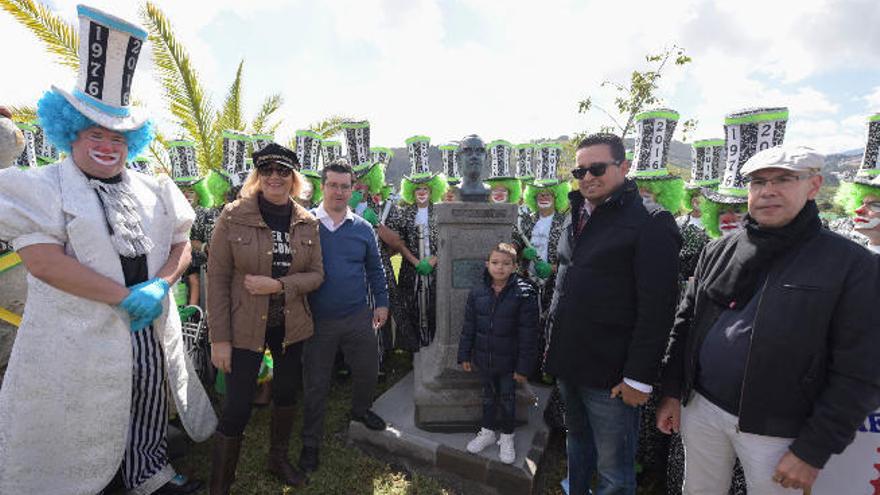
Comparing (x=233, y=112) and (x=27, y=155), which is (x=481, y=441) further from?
(x=233, y=112)

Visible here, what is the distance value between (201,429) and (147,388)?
48cm

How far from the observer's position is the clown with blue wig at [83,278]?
6.88ft

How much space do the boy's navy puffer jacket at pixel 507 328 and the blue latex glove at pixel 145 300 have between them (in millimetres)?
1970

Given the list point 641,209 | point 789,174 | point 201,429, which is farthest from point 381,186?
point 789,174

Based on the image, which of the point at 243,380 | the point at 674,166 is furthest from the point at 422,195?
the point at 674,166

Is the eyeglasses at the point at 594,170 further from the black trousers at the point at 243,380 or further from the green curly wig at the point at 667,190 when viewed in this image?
the black trousers at the point at 243,380

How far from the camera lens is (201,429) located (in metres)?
2.82

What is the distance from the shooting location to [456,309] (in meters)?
3.43

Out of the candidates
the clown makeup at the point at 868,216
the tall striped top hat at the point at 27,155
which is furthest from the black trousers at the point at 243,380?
the tall striped top hat at the point at 27,155

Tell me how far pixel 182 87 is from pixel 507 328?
10573mm

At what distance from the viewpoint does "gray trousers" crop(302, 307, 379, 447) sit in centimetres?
289

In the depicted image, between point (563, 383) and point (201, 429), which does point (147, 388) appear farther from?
point (563, 383)

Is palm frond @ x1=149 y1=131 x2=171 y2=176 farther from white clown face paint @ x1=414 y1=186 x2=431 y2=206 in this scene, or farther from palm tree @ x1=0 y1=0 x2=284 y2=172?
white clown face paint @ x1=414 y1=186 x2=431 y2=206

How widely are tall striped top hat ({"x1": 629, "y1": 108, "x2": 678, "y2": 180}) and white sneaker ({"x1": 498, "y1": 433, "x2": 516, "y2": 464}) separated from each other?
2.40m
